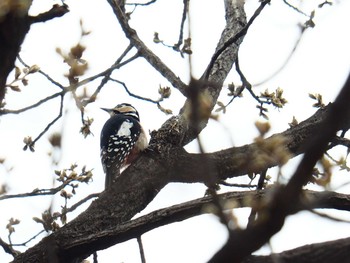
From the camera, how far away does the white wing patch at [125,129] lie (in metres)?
7.33

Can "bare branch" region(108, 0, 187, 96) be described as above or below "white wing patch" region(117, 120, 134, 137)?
below

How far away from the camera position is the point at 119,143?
23.2 ft

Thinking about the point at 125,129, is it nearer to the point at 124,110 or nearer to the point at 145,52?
the point at 124,110

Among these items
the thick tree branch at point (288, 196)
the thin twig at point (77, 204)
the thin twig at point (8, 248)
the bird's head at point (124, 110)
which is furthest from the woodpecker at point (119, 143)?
the thick tree branch at point (288, 196)

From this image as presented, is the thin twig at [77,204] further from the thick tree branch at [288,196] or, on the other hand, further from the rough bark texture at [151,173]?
the thick tree branch at [288,196]

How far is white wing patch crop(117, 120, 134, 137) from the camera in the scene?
7334 millimetres

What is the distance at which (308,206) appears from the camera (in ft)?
4.56

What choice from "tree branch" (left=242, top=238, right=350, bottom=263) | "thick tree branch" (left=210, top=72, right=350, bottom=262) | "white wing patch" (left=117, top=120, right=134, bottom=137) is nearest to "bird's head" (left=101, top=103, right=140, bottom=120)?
"white wing patch" (left=117, top=120, right=134, bottom=137)

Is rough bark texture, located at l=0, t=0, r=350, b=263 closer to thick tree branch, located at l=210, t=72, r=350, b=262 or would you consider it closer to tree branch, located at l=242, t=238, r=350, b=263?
tree branch, located at l=242, t=238, r=350, b=263

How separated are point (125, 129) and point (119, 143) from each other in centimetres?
49

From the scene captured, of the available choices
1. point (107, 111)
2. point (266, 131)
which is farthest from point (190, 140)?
point (107, 111)

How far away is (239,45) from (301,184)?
4547 millimetres

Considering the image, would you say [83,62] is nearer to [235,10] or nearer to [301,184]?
[301,184]

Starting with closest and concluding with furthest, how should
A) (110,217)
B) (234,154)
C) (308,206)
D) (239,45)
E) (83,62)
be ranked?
(308,206), (83,62), (110,217), (234,154), (239,45)
